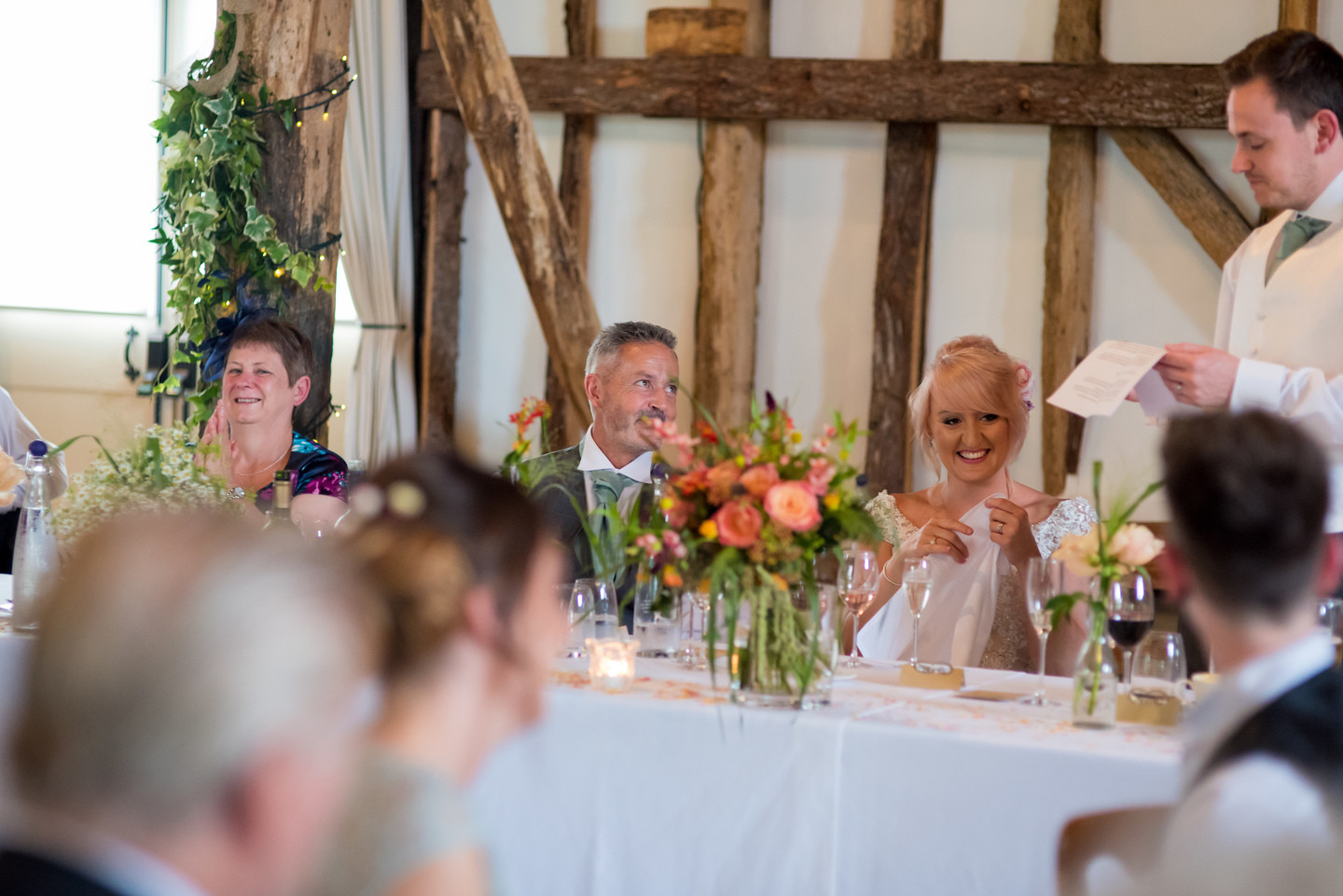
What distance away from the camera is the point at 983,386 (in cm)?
308

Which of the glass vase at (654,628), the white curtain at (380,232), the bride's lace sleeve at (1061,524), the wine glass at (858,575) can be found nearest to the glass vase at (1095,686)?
the wine glass at (858,575)

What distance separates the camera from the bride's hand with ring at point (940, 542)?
113 inches

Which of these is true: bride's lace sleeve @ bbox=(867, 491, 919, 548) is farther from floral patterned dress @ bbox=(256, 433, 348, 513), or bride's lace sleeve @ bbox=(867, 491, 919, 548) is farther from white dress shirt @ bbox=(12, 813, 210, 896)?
white dress shirt @ bbox=(12, 813, 210, 896)

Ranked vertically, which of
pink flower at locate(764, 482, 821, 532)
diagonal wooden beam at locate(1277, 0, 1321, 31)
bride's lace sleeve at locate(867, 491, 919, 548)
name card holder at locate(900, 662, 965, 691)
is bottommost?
name card holder at locate(900, 662, 965, 691)

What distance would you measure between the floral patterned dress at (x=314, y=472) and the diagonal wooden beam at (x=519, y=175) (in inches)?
62.2

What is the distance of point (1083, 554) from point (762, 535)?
1.59 ft

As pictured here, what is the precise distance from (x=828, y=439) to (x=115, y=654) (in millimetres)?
1345

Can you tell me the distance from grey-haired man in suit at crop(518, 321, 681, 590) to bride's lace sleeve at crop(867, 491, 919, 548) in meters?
0.54

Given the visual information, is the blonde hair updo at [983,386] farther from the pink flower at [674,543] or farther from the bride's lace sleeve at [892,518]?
the pink flower at [674,543]

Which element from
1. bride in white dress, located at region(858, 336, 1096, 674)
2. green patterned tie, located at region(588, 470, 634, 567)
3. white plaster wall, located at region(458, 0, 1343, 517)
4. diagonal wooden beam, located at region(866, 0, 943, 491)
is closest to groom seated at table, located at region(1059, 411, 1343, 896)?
bride in white dress, located at region(858, 336, 1096, 674)

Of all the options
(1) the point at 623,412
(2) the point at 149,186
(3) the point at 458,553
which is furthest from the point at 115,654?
(2) the point at 149,186

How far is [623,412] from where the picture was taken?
323cm

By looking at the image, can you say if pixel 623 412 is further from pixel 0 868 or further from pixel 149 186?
pixel 149 186

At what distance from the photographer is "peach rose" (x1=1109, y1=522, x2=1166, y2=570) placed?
6.36ft
